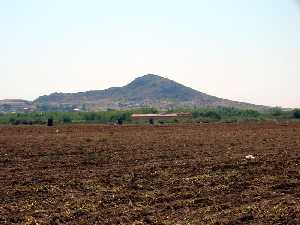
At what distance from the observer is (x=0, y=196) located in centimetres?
1562

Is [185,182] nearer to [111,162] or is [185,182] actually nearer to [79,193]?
[79,193]

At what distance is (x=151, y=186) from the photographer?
16734 mm

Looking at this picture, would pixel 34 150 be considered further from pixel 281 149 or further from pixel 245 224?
pixel 245 224

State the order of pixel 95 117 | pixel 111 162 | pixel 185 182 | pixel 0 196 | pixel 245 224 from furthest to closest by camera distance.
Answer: pixel 95 117, pixel 111 162, pixel 185 182, pixel 0 196, pixel 245 224

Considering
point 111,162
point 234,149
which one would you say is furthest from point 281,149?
point 111,162

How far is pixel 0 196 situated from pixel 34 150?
1147 cm

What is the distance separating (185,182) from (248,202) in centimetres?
328

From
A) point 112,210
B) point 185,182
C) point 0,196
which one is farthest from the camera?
point 185,182

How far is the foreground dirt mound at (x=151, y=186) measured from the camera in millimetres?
12945

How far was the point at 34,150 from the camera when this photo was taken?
2700 cm

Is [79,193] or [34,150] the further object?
[34,150]

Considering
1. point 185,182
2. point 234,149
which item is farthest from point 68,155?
point 185,182

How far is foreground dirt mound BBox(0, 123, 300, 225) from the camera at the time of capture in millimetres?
12945

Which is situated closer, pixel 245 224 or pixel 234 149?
pixel 245 224
